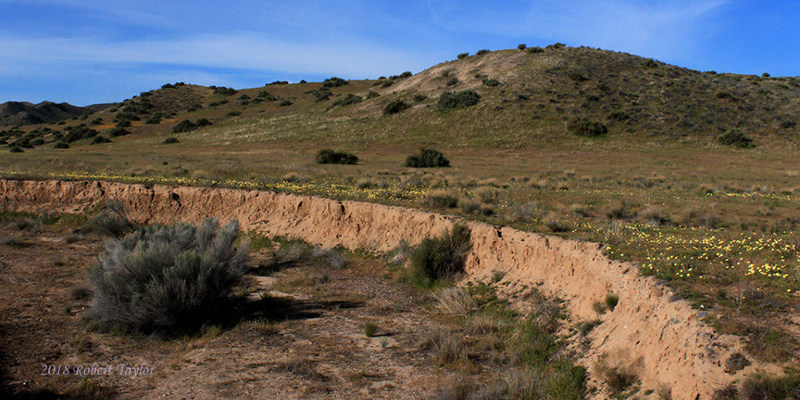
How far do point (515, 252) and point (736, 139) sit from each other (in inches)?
1841

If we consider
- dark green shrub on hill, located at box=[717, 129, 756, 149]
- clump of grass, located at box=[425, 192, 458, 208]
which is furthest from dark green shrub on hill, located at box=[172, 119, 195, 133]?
dark green shrub on hill, located at box=[717, 129, 756, 149]

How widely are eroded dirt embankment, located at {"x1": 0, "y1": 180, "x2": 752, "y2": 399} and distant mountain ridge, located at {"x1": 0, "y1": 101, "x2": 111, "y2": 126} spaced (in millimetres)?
107162

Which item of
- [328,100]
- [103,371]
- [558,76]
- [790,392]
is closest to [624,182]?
[790,392]

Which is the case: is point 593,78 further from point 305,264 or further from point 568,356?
point 568,356

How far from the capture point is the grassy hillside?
364 inches

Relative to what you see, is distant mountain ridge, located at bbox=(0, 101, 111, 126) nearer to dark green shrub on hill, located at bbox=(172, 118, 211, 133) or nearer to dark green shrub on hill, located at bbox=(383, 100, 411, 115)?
dark green shrub on hill, located at bbox=(172, 118, 211, 133)

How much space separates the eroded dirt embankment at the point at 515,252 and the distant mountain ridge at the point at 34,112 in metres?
107

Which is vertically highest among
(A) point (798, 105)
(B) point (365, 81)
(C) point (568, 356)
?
(B) point (365, 81)

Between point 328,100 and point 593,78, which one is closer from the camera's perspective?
point 593,78

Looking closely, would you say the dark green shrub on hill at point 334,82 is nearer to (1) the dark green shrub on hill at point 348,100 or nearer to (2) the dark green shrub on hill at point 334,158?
(1) the dark green shrub on hill at point 348,100

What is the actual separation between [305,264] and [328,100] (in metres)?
71.3

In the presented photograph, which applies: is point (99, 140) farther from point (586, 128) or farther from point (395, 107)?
point (586, 128)

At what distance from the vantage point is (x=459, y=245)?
1289cm

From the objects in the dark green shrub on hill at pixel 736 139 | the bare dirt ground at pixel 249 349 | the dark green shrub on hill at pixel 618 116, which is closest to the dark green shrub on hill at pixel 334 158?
the bare dirt ground at pixel 249 349
